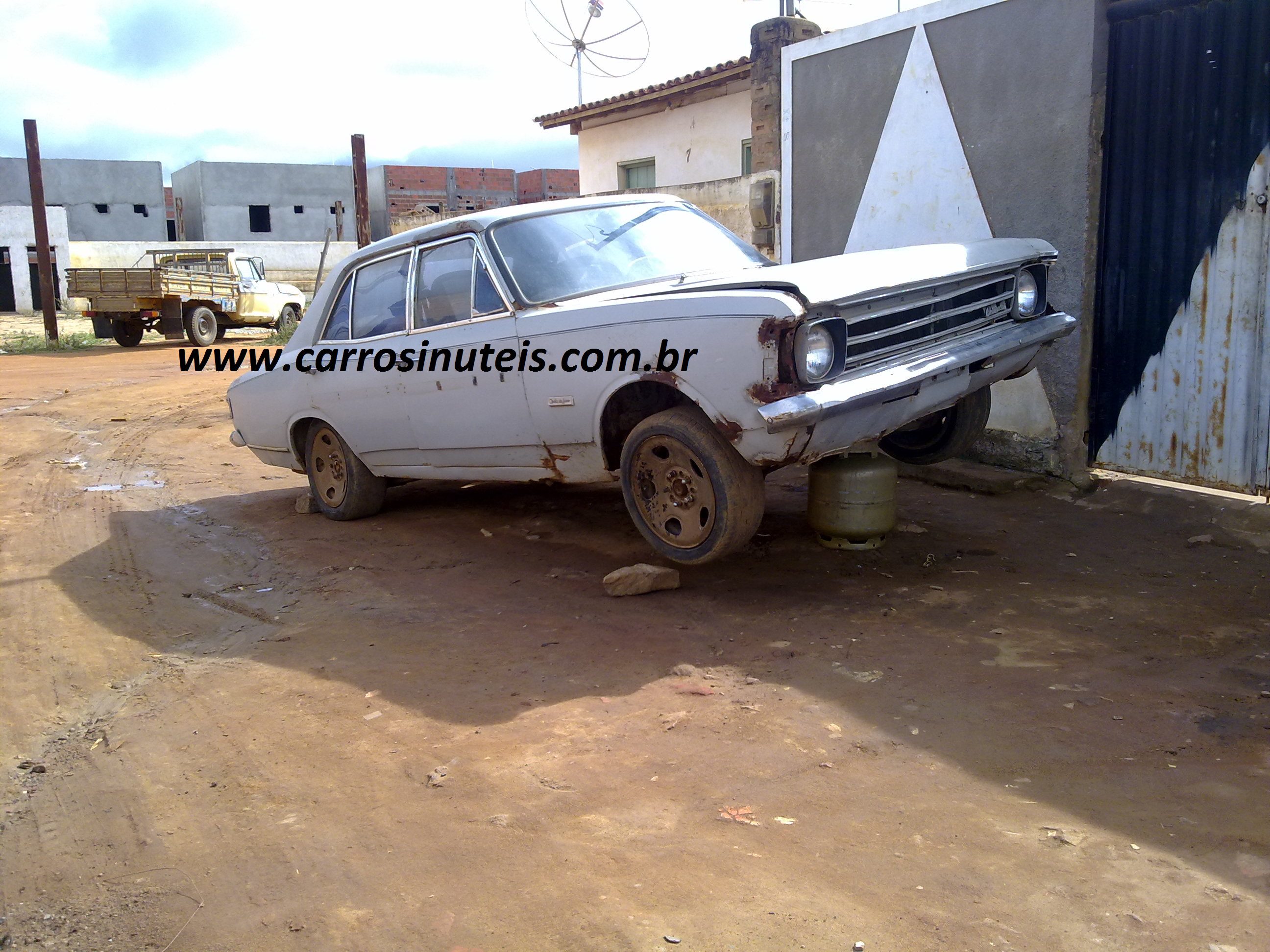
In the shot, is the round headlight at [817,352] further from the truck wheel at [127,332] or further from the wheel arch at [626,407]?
the truck wheel at [127,332]

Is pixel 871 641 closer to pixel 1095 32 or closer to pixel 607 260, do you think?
pixel 607 260

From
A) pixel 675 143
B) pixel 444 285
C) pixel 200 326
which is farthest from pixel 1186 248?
pixel 200 326

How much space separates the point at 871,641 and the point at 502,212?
9.47 ft

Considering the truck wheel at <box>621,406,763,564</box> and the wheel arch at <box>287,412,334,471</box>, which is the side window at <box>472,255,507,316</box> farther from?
the wheel arch at <box>287,412,334,471</box>

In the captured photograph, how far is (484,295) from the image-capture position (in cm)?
523

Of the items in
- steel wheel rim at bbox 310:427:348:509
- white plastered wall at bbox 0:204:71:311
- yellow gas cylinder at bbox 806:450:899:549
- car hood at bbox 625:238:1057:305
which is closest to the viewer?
car hood at bbox 625:238:1057:305

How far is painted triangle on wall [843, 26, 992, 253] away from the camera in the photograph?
7230mm

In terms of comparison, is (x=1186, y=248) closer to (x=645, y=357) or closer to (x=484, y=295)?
(x=645, y=357)

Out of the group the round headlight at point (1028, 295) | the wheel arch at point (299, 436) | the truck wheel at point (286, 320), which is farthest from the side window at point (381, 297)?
the truck wheel at point (286, 320)

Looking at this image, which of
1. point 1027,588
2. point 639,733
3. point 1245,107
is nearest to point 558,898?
point 639,733

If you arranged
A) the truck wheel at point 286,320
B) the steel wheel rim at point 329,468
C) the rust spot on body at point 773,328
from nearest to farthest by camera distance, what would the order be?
1. the rust spot on body at point 773,328
2. the steel wheel rim at point 329,468
3. the truck wheel at point 286,320

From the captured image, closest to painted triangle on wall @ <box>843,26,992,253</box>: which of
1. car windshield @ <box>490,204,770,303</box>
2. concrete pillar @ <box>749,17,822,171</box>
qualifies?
concrete pillar @ <box>749,17,822,171</box>

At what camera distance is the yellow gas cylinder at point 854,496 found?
4996mm

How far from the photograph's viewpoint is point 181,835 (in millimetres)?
2859
